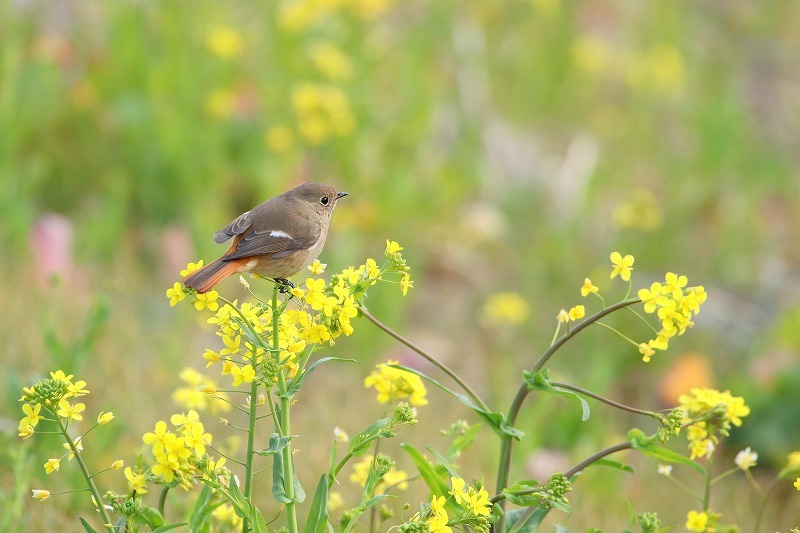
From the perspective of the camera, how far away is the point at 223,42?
5.05m

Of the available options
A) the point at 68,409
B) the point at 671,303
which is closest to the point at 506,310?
the point at 671,303

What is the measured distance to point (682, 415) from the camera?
5.69 feet

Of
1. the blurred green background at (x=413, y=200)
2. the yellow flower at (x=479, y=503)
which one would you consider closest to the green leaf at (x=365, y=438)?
the yellow flower at (x=479, y=503)

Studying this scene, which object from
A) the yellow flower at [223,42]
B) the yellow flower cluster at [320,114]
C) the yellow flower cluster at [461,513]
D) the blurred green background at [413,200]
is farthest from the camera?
the yellow flower at [223,42]

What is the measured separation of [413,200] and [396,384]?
3181 mm

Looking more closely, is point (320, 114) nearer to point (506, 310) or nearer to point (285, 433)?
point (506, 310)

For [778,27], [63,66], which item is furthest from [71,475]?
[778,27]

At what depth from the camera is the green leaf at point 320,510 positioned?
1652mm

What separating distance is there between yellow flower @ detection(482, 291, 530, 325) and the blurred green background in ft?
0.45

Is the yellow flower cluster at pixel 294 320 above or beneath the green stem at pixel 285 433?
above

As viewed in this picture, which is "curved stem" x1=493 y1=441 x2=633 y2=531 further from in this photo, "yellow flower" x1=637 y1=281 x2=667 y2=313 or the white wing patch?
the white wing patch

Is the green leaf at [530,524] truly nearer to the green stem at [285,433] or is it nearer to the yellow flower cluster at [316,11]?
the green stem at [285,433]

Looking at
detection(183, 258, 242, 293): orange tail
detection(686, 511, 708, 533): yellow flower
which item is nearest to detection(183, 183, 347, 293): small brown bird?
detection(183, 258, 242, 293): orange tail

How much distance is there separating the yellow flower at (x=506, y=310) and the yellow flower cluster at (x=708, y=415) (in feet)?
8.44
